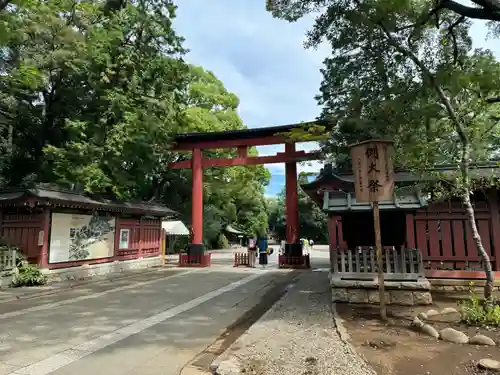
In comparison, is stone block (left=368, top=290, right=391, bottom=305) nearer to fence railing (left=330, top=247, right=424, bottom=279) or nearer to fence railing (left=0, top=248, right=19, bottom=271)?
fence railing (left=330, top=247, right=424, bottom=279)

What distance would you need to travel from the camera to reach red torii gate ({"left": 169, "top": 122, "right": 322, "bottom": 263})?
17203mm

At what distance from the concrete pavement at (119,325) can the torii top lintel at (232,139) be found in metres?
7.72

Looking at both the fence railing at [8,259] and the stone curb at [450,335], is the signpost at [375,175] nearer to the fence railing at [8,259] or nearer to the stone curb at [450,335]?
the stone curb at [450,335]

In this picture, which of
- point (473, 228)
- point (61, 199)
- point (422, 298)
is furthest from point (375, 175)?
point (61, 199)

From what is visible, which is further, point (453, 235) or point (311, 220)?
point (311, 220)

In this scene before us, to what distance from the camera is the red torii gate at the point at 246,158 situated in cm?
1720

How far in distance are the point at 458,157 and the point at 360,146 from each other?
329cm

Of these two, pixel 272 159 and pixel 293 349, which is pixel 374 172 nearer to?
pixel 293 349

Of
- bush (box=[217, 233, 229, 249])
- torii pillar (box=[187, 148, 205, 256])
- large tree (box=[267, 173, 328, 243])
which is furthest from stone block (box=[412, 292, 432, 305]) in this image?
large tree (box=[267, 173, 328, 243])

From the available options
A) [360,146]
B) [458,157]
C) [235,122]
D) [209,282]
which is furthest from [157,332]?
[235,122]

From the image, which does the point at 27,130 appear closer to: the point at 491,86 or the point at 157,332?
the point at 157,332

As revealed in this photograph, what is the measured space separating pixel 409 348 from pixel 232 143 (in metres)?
14.5

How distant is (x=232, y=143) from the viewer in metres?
18.3

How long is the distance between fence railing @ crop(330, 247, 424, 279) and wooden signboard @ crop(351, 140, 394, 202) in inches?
76.4
